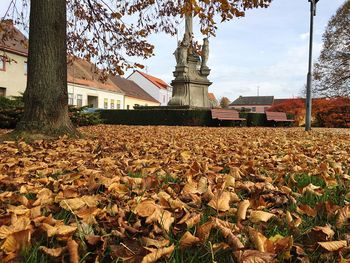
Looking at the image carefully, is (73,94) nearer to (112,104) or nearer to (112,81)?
(112,104)

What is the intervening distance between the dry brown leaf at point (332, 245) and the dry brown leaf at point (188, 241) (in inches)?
20.8

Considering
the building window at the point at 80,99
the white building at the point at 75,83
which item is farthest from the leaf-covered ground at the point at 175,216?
the building window at the point at 80,99

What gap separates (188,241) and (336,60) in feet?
93.8

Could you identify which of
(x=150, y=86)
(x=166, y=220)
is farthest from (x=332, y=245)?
(x=150, y=86)

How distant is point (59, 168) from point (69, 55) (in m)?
7.96

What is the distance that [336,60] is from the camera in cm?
2619

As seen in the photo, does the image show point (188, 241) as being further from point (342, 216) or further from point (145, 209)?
point (342, 216)

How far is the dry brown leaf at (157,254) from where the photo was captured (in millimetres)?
1264

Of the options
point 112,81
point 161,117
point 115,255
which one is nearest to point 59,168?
point 115,255

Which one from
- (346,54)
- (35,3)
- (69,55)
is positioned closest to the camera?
(35,3)

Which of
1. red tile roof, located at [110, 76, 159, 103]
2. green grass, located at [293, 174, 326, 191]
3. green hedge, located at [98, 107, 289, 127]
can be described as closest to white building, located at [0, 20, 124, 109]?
green hedge, located at [98, 107, 289, 127]

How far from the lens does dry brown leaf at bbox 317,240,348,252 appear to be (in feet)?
4.52

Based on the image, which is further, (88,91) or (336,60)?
(88,91)

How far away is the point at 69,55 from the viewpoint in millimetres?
10320
